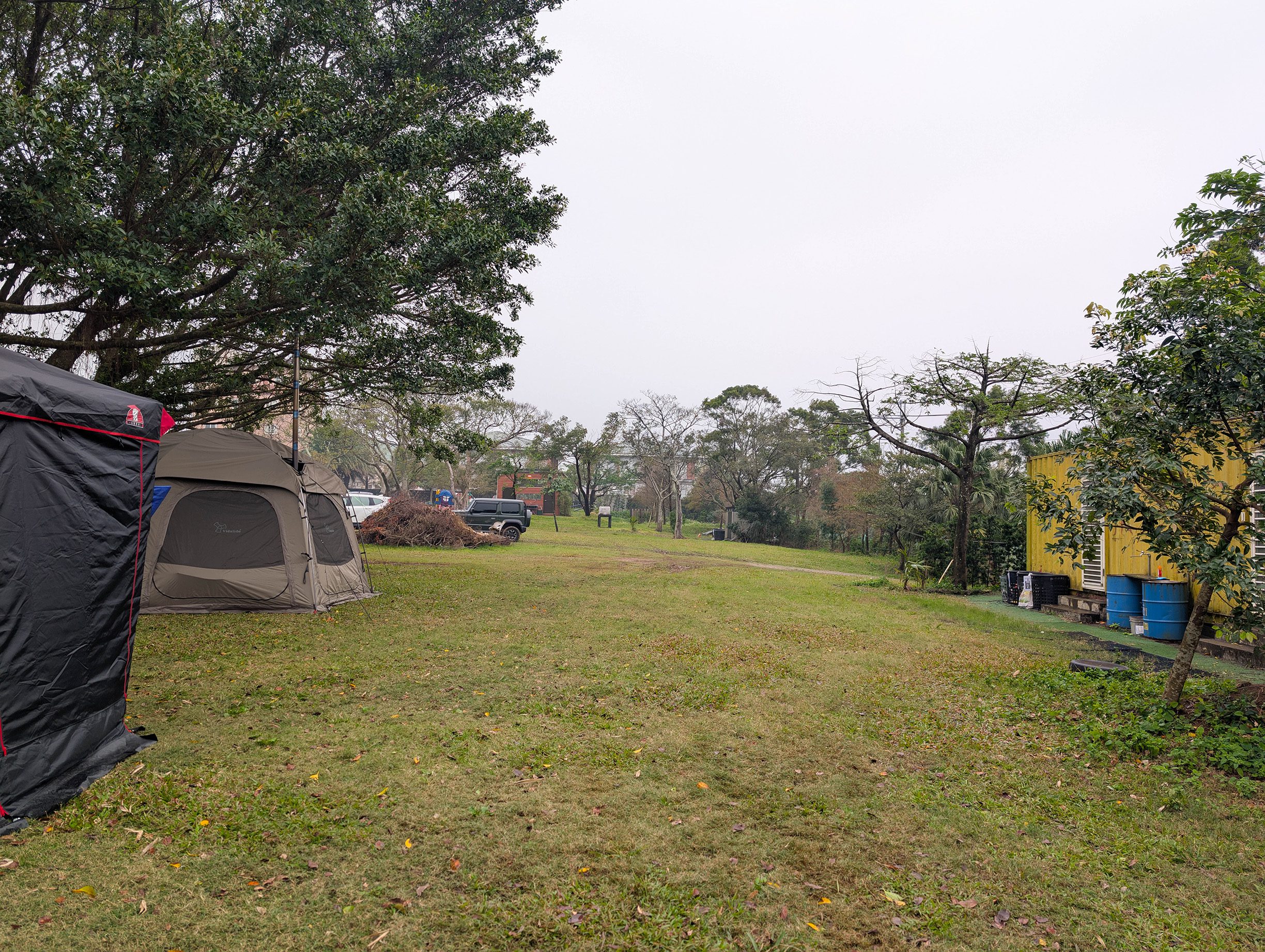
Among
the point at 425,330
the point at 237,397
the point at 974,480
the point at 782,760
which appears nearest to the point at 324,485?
the point at 425,330

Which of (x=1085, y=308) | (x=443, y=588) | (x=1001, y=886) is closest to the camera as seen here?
(x=1001, y=886)

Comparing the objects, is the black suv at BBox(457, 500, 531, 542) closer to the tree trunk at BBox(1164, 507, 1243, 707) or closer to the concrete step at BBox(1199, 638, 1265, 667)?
the concrete step at BBox(1199, 638, 1265, 667)

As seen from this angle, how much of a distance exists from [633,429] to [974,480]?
21495mm

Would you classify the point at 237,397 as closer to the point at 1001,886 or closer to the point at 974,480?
the point at 1001,886

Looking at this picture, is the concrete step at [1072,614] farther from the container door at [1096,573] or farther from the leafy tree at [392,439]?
the leafy tree at [392,439]

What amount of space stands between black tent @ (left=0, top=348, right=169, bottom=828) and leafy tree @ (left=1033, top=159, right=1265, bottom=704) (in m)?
6.38

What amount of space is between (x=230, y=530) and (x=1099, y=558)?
35.5 feet

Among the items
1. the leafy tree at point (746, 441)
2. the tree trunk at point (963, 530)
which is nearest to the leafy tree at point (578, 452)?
the leafy tree at point (746, 441)

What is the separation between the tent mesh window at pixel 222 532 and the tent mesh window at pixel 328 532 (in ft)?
1.80

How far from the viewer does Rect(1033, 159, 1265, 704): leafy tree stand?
4.18m

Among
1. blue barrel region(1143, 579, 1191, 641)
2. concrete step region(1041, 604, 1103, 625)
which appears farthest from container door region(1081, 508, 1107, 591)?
blue barrel region(1143, 579, 1191, 641)

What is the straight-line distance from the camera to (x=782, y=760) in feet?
14.1

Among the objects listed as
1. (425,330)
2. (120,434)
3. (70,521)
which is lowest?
(70,521)

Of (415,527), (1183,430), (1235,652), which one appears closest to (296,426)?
(1183,430)
